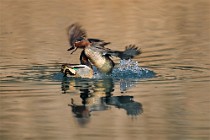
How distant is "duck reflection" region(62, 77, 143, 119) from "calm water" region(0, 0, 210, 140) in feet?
0.04

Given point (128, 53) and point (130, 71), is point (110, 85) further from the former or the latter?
point (130, 71)

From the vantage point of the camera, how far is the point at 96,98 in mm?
11852

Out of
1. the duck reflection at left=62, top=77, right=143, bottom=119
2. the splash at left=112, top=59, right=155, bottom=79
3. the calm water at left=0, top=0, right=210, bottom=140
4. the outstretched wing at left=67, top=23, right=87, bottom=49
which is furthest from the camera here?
the outstretched wing at left=67, top=23, right=87, bottom=49

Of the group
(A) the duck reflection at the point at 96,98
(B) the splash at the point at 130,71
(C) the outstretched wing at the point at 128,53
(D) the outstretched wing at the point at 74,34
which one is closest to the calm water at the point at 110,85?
(A) the duck reflection at the point at 96,98

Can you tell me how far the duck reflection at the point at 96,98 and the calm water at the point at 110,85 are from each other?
1 cm

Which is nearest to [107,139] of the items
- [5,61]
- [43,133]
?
[43,133]

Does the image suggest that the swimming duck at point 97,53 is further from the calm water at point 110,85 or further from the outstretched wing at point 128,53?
the calm water at point 110,85

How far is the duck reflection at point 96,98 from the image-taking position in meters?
11.0

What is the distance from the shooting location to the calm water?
391 inches

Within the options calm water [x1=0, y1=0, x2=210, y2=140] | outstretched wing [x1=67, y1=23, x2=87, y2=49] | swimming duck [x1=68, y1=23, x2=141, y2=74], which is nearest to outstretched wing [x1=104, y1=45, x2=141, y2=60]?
swimming duck [x1=68, y1=23, x2=141, y2=74]

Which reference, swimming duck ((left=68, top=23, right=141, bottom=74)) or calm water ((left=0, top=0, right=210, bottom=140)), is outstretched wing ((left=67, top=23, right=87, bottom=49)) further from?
calm water ((left=0, top=0, right=210, bottom=140))

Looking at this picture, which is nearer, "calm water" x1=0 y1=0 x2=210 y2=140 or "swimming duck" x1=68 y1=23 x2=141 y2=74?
"calm water" x1=0 y1=0 x2=210 y2=140

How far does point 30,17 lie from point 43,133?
1404 cm

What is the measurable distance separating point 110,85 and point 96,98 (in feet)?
3.80
